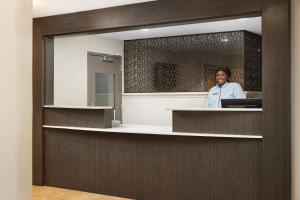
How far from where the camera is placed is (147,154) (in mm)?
4230

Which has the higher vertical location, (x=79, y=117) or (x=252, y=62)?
(x=252, y=62)

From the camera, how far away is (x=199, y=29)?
19.8 feet

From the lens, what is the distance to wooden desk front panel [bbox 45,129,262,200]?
12.2 ft

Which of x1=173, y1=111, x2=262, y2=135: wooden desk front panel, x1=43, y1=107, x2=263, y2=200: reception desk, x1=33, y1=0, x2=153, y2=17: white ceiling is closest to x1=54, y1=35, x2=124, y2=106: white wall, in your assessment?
x1=43, y1=107, x2=263, y2=200: reception desk

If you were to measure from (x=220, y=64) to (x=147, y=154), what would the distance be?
2.72 metres

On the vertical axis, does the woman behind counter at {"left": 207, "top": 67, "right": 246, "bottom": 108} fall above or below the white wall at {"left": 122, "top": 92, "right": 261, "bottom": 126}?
above

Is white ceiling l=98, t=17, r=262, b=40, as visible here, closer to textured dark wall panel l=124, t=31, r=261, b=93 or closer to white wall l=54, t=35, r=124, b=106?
textured dark wall panel l=124, t=31, r=261, b=93

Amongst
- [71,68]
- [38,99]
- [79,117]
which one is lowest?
[79,117]

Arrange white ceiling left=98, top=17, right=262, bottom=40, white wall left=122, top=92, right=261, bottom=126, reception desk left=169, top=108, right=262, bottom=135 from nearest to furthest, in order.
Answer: reception desk left=169, top=108, right=262, bottom=135, white ceiling left=98, top=17, right=262, bottom=40, white wall left=122, top=92, right=261, bottom=126
